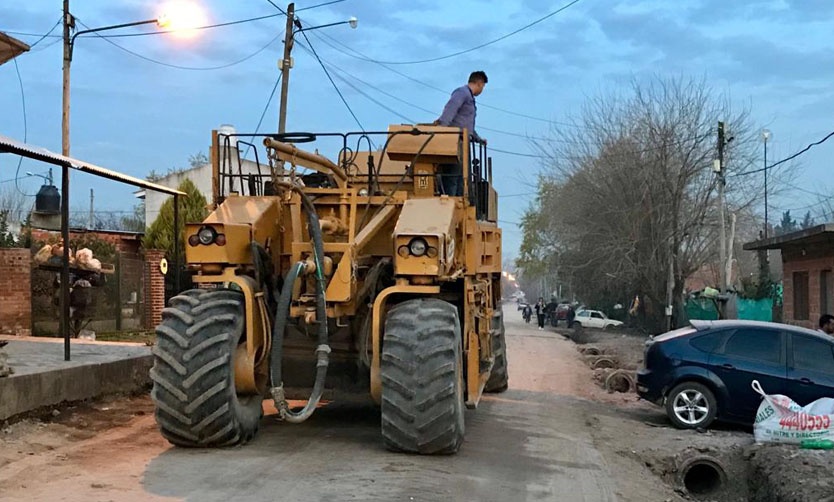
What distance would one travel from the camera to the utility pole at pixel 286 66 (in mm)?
25062

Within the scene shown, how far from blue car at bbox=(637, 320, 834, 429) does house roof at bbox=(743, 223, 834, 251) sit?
23.3ft

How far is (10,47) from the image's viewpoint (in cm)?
1218

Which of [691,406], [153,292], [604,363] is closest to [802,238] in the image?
[604,363]

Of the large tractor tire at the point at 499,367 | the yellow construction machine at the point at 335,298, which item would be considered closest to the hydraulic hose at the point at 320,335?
the yellow construction machine at the point at 335,298

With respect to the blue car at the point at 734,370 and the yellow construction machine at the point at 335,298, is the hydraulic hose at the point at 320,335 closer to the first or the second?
the yellow construction machine at the point at 335,298

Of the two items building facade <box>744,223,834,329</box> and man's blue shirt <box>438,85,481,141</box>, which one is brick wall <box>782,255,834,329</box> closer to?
building facade <box>744,223,834,329</box>

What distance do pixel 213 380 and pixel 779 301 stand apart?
29.8m

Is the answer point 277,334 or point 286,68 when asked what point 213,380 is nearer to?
point 277,334

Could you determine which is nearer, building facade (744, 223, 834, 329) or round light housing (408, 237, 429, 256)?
round light housing (408, 237, 429, 256)

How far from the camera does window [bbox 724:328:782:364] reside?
39.7 feet

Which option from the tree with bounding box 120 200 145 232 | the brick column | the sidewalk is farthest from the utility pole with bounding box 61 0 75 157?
the tree with bounding box 120 200 145 232

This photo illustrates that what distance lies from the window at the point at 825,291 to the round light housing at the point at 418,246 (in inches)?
672

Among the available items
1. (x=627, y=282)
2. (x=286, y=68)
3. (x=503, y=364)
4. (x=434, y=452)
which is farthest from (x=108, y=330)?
(x=627, y=282)

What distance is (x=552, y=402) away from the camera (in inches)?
547
